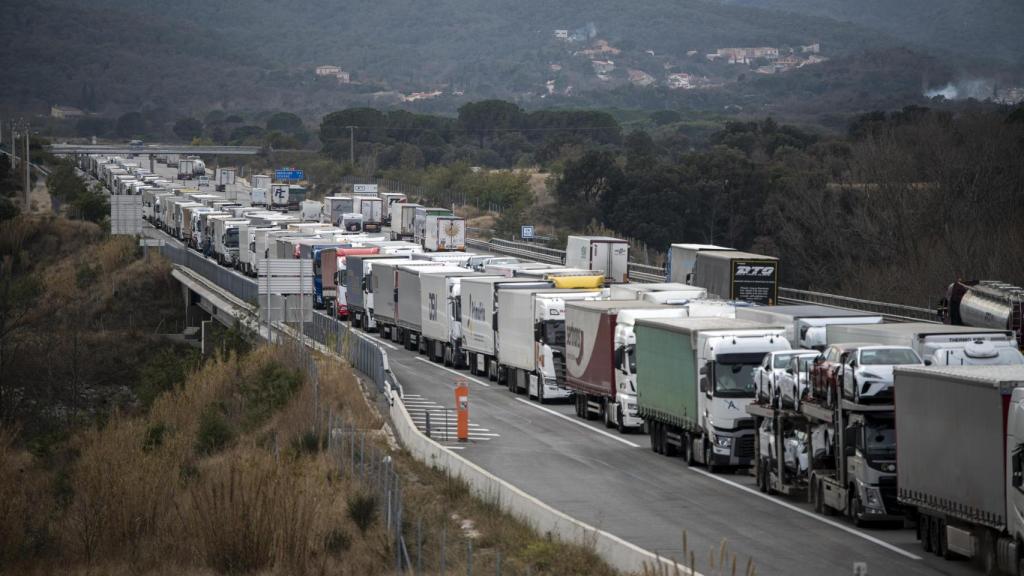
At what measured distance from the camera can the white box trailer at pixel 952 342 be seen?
24.8 metres

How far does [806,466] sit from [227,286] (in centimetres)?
5093

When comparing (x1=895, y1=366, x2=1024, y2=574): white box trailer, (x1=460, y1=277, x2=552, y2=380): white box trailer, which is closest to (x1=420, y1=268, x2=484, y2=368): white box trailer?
(x1=460, y1=277, x2=552, y2=380): white box trailer

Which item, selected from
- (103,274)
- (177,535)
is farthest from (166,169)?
(177,535)

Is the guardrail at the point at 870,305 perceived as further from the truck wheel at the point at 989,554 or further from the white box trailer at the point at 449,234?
the white box trailer at the point at 449,234

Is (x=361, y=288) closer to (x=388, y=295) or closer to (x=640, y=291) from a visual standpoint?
(x=388, y=295)

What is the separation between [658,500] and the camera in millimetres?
28578

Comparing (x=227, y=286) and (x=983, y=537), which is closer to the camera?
(x=983, y=537)

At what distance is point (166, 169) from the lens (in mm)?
194375

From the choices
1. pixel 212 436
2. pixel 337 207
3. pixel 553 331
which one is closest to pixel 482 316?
pixel 553 331

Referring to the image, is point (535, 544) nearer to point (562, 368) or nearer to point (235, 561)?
point (235, 561)

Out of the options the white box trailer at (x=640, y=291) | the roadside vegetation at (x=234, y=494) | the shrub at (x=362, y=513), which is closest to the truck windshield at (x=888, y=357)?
the roadside vegetation at (x=234, y=494)

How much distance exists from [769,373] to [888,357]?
3.96 meters

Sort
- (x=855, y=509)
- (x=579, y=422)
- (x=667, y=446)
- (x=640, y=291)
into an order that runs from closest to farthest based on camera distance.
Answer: (x=855, y=509), (x=667, y=446), (x=579, y=422), (x=640, y=291)

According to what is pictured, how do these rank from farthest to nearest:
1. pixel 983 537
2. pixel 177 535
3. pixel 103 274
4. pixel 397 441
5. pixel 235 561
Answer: pixel 103 274, pixel 397 441, pixel 177 535, pixel 235 561, pixel 983 537
